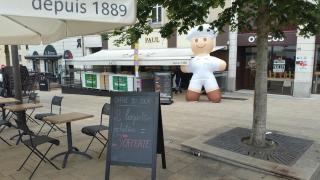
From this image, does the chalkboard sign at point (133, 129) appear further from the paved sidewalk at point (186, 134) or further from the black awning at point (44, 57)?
the black awning at point (44, 57)

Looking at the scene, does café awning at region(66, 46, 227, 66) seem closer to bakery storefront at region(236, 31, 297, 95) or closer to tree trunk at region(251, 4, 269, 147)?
bakery storefront at region(236, 31, 297, 95)

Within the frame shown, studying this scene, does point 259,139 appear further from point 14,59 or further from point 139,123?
point 14,59

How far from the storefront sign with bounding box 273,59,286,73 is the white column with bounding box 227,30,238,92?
173 cm

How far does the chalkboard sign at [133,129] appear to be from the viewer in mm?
3990

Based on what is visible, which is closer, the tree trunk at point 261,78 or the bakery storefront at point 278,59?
the tree trunk at point 261,78

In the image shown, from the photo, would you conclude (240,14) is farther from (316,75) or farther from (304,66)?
(316,75)

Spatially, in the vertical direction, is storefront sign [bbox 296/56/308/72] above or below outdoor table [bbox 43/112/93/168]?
above

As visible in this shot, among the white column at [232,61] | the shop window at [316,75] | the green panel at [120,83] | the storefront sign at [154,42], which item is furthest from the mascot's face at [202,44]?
the storefront sign at [154,42]

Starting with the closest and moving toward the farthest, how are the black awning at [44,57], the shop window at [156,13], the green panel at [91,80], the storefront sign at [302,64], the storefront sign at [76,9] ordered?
the storefront sign at [76,9]
the shop window at [156,13]
the storefront sign at [302,64]
the green panel at [91,80]
the black awning at [44,57]

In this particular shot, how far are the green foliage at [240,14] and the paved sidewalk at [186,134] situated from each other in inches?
89.5

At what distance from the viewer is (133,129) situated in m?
4.09

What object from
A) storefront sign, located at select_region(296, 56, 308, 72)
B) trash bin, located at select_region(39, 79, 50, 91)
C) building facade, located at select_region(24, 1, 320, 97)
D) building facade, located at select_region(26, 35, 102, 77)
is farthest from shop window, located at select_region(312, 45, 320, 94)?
trash bin, located at select_region(39, 79, 50, 91)

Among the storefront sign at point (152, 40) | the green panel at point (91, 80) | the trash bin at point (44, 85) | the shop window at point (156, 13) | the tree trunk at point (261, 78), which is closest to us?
the tree trunk at point (261, 78)

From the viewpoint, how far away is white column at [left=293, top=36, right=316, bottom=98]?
38.3ft
